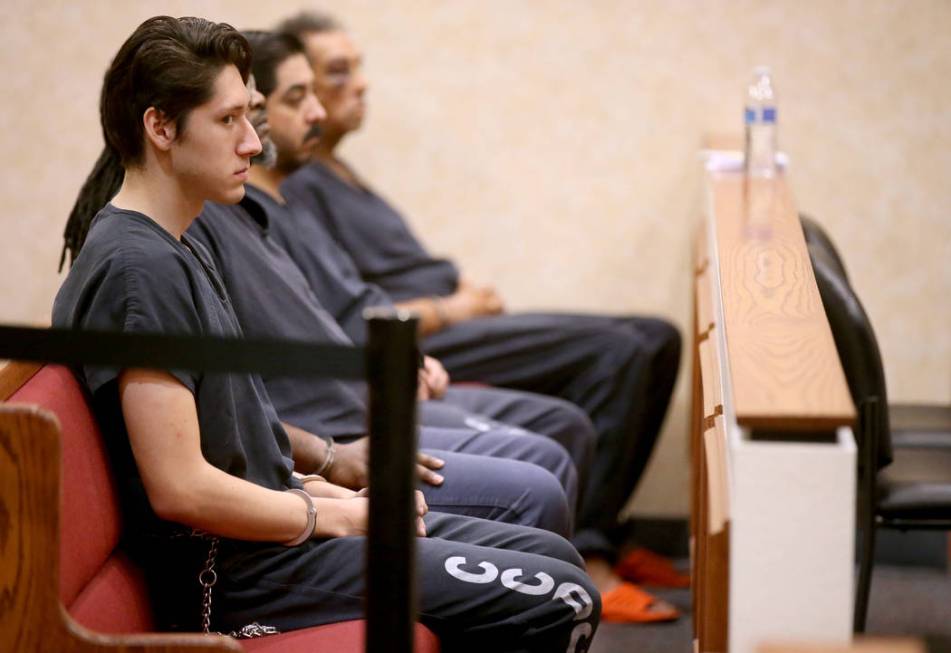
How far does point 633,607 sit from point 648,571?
1.05 feet

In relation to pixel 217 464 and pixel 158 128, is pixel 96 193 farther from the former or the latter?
pixel 217 464

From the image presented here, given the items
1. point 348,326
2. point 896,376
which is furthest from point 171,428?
point 896,376

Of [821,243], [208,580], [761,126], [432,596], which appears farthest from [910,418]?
[208,580]

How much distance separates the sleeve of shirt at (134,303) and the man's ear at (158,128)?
6.5 inches

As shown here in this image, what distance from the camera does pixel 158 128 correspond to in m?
1.53

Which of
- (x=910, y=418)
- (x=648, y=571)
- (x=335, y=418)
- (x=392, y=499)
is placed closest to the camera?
(x=392, y=499)

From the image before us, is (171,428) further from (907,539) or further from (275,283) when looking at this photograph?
(907,539)

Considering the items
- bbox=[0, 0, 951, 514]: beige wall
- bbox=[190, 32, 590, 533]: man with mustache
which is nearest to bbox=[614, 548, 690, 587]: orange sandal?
bbox=[0, 0, 951, 514]: beige wall

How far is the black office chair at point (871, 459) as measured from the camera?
6.74ft

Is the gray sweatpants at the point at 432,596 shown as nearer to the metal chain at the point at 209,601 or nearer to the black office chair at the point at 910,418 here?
the metal chain at the point at 209,601

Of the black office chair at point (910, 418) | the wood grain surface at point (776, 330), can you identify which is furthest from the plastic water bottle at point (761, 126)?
the wood grain surface at point (776, 330)

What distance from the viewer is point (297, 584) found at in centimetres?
153

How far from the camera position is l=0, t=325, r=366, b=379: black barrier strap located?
124 cm

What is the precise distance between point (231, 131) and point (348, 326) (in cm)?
103
